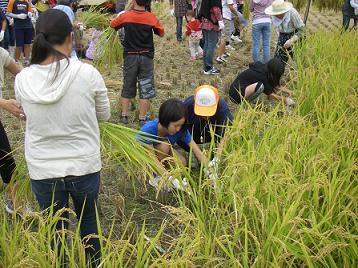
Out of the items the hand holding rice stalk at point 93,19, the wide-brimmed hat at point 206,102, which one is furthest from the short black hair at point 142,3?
the hand holding rice stalk at point 93,19

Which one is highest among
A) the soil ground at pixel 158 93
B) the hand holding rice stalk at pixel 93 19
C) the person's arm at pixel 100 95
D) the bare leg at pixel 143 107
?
the person's arm at pixel 100 95

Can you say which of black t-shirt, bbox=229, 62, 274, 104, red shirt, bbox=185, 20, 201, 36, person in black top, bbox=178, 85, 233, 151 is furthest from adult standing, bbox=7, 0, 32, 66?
person in black top, bbox=178, 85, 233, 151

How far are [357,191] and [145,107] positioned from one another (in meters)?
2.42

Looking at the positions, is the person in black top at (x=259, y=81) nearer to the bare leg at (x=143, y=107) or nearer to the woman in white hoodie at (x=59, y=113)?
the bare leg at (x=143, y=107)

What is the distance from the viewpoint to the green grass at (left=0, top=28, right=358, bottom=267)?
159 cm

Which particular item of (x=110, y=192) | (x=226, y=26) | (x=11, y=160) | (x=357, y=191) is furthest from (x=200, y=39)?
(x=357, y=191)

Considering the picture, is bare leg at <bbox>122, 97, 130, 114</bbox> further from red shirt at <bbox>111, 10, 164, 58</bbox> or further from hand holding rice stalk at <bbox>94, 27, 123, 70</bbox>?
hand holding rice stalk at <bbox>94, 27, 123, 70</bbox>

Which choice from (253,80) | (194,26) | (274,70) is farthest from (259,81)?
(194,26)

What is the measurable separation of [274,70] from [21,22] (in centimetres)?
362

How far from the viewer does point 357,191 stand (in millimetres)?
1965

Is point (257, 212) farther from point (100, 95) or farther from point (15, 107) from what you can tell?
point (15, 107)

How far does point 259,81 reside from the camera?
380 centimetres

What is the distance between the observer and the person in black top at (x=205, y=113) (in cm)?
273

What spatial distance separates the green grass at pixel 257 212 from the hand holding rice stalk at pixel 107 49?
2.93 m
